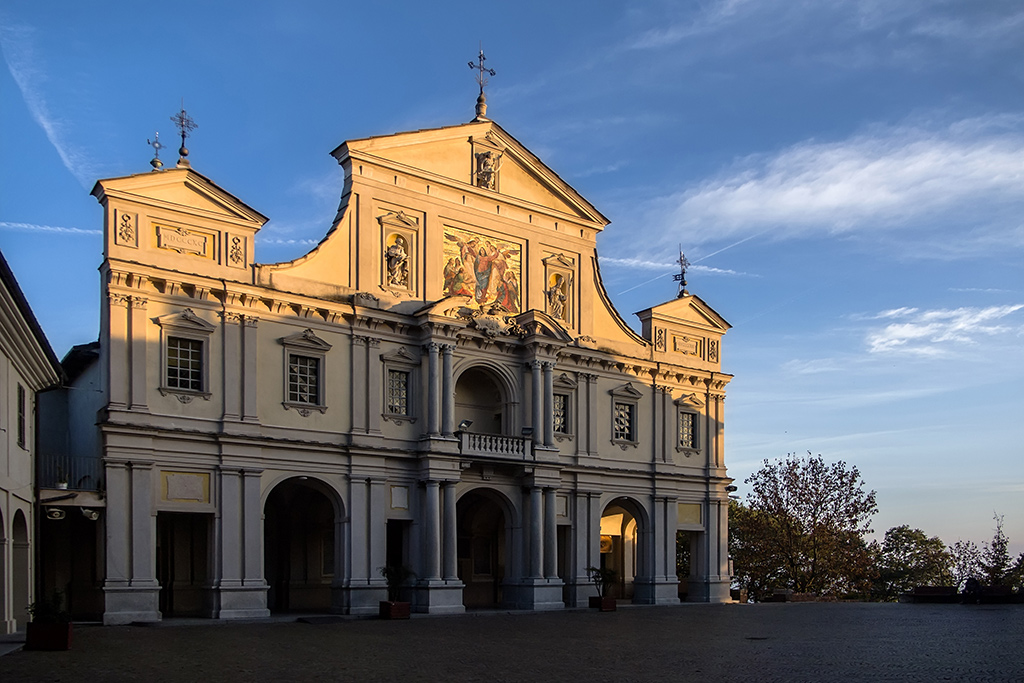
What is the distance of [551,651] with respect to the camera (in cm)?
1964

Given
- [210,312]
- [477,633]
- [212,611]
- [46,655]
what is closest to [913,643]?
[477,633]

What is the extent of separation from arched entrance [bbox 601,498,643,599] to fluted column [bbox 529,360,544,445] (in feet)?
31.5

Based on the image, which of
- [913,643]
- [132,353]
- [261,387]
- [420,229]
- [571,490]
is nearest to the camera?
[913,643]

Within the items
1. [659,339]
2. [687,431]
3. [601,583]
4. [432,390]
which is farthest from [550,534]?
[659,339]

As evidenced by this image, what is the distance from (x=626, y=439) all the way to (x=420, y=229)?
467 inches

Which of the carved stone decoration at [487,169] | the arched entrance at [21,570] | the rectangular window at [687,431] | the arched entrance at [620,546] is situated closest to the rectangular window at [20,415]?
the arched entrance at [21,570]

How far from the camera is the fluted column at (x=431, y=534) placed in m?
32.9

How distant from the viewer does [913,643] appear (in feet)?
69.5

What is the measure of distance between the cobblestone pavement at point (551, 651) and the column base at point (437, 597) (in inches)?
79.5

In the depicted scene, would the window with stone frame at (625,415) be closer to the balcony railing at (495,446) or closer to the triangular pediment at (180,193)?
the balcony railing at (495,446)

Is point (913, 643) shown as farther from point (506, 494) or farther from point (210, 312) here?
point (210, 312)

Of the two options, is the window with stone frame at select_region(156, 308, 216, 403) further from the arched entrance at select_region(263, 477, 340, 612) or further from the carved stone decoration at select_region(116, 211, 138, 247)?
the arched entrance at select_region(263, 477, 340, 612)

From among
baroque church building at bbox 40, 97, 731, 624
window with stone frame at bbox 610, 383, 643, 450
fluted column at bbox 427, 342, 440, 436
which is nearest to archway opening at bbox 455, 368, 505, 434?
baroque church building at bbox 40, 97, 731, 624

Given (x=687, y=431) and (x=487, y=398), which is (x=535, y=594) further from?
(x=687, y=431)
